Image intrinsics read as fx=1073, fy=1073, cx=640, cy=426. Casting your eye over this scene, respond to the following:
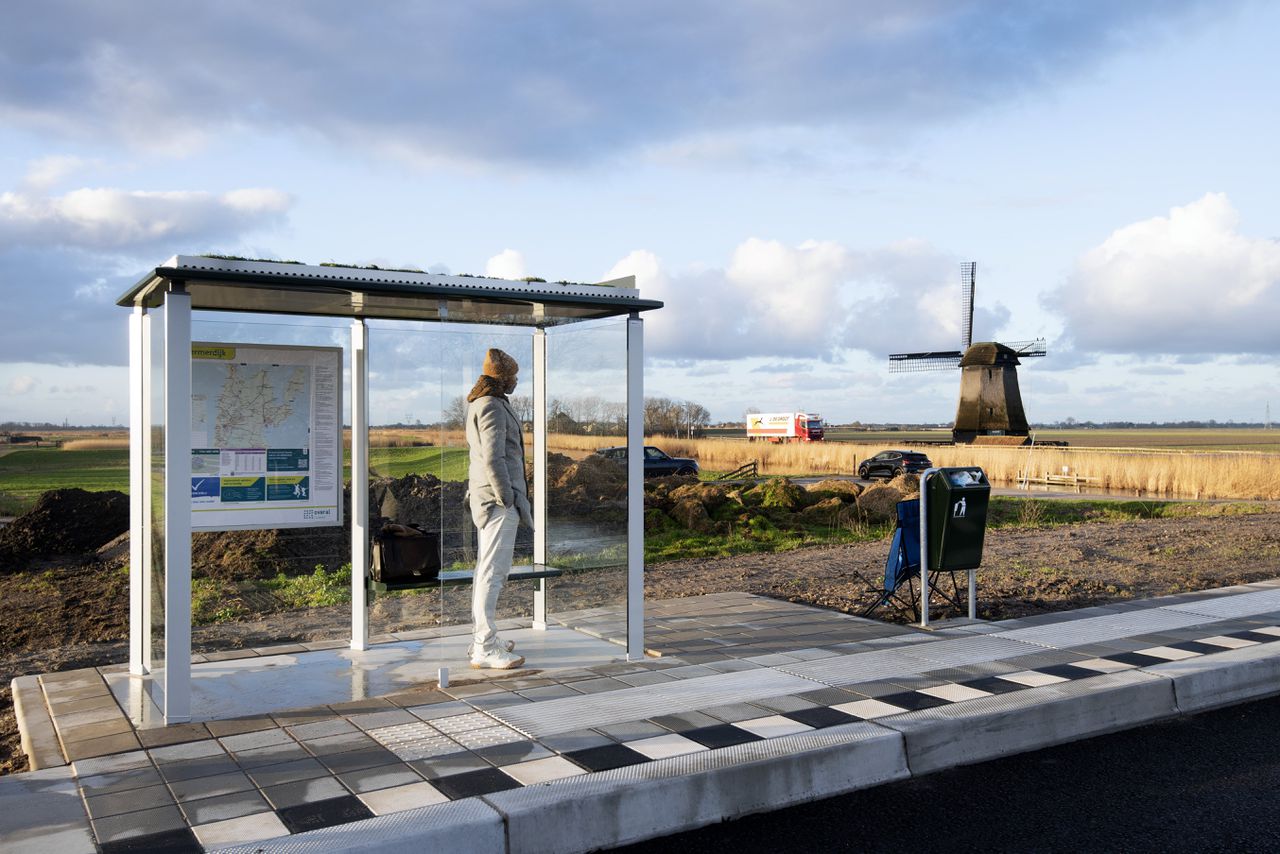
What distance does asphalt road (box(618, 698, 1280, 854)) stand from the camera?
4.86 metres

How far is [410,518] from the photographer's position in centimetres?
852

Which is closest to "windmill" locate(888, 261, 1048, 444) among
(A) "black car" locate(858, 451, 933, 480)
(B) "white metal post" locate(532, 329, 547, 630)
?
(A) "black car" locate(858, 451, 933, 480)

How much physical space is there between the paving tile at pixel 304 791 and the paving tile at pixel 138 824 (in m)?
0.42

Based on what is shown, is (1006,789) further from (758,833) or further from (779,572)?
(779,572)

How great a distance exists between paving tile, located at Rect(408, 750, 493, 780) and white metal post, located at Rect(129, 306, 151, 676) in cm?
318

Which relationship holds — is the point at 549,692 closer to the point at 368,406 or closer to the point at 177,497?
the point at 177,497

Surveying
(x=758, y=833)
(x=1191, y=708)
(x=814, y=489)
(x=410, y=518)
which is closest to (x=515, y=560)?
(x=410, y=518)

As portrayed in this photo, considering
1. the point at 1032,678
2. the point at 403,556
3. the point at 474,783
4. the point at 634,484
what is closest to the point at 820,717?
the point at 1032,678

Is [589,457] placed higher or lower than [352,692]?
higher

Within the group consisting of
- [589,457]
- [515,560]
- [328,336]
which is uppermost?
[328,336]

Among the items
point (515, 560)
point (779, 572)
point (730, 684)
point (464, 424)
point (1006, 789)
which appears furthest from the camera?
point (779, 572)

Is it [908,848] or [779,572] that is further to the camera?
[779,572]

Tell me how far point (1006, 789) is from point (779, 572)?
24.8ft

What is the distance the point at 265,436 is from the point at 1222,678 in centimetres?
714
